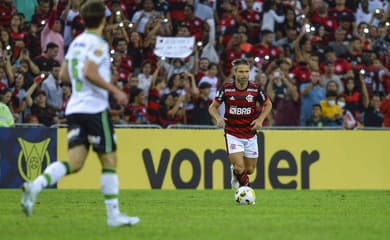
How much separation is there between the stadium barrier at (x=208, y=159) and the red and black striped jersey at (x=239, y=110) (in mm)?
5553

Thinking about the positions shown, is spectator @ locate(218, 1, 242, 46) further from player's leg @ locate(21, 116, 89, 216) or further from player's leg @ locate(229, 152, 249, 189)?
player's leg @ locate(21, 116, 89, 216)

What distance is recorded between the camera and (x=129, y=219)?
10.5m

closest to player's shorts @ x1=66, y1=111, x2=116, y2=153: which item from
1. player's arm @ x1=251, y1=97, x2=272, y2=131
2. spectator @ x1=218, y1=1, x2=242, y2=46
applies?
player's arm @ x1=251, y1=97, x2=272, y2=131

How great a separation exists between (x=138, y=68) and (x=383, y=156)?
6.14 meters

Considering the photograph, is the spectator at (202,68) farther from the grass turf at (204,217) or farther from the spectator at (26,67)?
the grass turf at (204,217)

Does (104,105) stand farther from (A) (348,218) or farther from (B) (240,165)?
(B) (240,165)

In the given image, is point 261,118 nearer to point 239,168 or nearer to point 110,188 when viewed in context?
point 239,168

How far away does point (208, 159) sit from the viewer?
2198cm

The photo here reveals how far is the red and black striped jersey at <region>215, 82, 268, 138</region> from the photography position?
1620 cm

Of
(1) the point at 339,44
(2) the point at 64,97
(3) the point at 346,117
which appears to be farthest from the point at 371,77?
(2) the point at 64,97

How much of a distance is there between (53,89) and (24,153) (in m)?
Result: 1.69

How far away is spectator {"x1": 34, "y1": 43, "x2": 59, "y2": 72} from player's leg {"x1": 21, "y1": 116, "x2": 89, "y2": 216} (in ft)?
39.3

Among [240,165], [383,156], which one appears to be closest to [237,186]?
[240,165]

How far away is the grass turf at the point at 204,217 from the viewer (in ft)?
32.6
